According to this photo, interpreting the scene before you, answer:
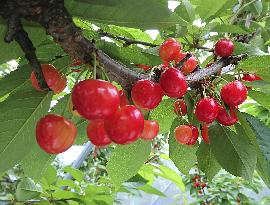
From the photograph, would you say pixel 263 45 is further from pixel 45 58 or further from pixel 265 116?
pixel 45 58

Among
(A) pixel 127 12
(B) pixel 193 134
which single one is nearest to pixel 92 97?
(A) pixel 127 12

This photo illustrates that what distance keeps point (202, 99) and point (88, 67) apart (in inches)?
20.8

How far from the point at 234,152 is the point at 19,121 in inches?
27.0

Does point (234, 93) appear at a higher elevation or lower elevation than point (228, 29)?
lower

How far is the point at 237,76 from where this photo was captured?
4.86 feet

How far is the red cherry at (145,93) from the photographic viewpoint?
3.00 feet

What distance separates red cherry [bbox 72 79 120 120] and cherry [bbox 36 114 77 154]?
0.10m

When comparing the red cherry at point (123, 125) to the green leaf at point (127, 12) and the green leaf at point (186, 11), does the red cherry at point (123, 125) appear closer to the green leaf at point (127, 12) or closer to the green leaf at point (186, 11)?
the green leaf at point (127, 12)

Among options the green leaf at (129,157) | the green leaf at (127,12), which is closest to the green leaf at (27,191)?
the green leaf at (129,157)

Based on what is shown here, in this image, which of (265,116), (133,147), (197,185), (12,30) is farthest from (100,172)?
(12,30)

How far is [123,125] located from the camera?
812 millimetres

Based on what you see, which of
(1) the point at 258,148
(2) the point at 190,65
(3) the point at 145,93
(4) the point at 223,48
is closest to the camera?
(3) the point at 145,93

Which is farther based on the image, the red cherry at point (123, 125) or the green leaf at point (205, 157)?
the green leaf at point (205, 157)

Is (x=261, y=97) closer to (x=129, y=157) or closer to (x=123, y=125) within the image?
(x=129, y=157)
